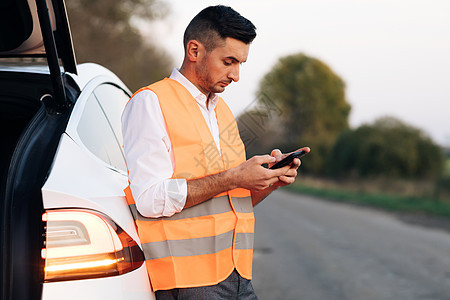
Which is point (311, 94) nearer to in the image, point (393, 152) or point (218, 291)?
point (393, 152)

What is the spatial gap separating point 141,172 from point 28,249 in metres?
0.44

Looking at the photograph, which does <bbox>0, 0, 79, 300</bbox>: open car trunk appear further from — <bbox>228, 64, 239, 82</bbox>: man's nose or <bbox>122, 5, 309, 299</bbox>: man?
<bbox>228, 64, 239, 82</bbox>: man's nose

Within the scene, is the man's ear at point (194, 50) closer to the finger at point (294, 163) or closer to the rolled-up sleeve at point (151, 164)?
the rolled-up sleeve at point (151, 164)

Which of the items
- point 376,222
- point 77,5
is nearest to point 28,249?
point 376,222

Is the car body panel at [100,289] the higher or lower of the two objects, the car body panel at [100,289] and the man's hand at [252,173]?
the lower

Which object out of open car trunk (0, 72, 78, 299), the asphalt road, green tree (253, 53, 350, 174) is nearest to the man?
open car trunk (0, 72, 78, 299)

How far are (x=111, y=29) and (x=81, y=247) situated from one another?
21.7 m

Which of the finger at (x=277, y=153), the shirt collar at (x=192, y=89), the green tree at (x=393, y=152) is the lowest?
the finger at (x=277, y=153)

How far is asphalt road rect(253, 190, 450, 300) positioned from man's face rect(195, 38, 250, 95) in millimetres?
4083

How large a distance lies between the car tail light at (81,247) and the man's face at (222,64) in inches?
27.4

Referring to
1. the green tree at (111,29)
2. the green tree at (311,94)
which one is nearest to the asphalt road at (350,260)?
the green tree at (111,29)

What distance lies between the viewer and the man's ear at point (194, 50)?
2088 millimetres

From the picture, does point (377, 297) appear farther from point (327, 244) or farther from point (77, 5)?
point (77, 5)

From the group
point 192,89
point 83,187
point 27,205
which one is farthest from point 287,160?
point 27,205
